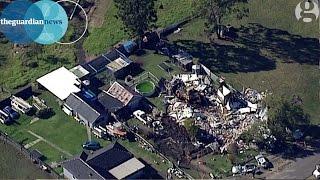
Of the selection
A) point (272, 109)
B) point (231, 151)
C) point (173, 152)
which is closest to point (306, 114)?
point (272, 109)

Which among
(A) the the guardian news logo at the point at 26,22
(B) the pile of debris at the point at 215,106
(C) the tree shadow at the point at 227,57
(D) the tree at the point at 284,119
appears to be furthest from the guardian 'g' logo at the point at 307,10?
(A) the the guardian news logo at the point at 26,22

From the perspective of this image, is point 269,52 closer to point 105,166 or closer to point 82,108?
point 82,108

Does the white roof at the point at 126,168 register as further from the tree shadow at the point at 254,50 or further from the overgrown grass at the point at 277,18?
the overgrown grass at the point at 277,18

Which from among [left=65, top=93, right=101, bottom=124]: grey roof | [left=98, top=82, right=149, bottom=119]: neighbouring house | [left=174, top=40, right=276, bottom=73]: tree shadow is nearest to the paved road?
[left=174, top=40, right=276, bottom=73]: tree shadow

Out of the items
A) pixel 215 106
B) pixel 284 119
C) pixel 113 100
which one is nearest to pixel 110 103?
pixel 113 100

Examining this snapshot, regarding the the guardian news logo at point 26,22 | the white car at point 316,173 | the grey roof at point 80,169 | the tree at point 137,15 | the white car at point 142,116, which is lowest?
the white car at point 316,173
